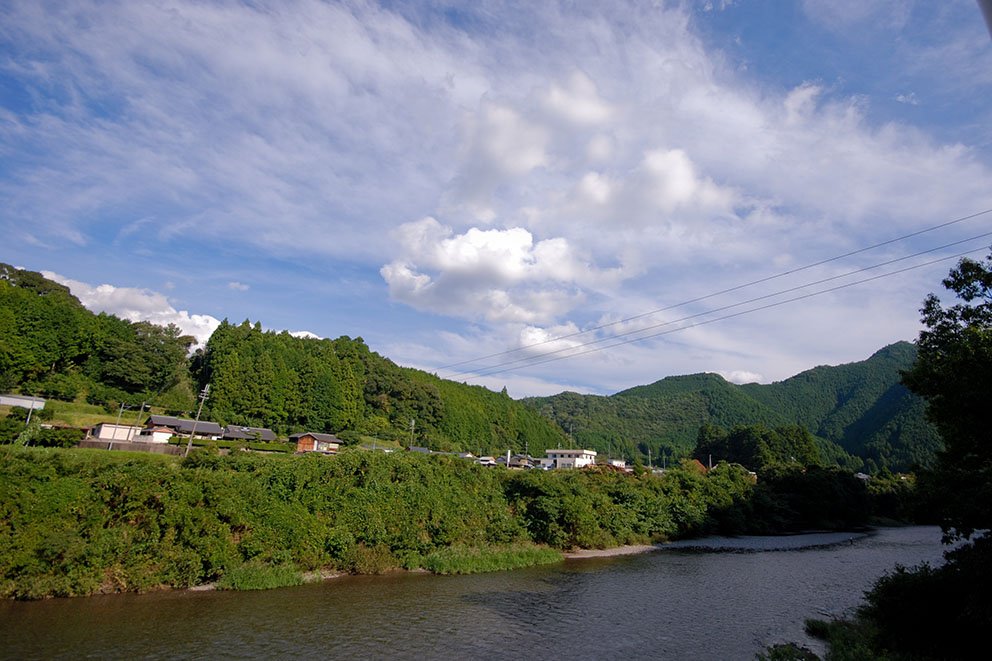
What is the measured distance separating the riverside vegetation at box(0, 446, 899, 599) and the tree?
2028cm

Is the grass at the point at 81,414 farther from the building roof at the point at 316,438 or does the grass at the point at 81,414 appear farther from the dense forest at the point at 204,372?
the building roof at the point at 316,438

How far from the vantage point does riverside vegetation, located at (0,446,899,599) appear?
1750 centimetres

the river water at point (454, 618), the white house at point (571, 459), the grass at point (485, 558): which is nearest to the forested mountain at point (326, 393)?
the white house at point (571, 459)

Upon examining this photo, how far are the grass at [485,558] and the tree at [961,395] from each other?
776 inches

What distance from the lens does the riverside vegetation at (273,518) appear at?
17500mm

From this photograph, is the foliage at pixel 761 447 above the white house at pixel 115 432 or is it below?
above

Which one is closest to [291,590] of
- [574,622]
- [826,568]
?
[574,622]

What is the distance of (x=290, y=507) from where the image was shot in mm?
22938

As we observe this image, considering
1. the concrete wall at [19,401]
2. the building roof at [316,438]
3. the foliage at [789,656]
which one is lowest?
the foliage at [789,656]

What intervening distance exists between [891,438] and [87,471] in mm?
168345

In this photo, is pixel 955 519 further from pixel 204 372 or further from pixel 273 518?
pixel 204 372

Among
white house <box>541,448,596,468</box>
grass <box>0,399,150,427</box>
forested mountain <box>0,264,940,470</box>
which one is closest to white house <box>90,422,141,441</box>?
grass <box>0,399,150,427</box>

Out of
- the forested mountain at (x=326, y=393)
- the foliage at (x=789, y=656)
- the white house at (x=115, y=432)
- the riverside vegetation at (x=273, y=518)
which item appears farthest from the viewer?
the forested mountain at (x=326, y=393)

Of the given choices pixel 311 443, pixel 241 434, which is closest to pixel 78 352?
pixel 241 434
